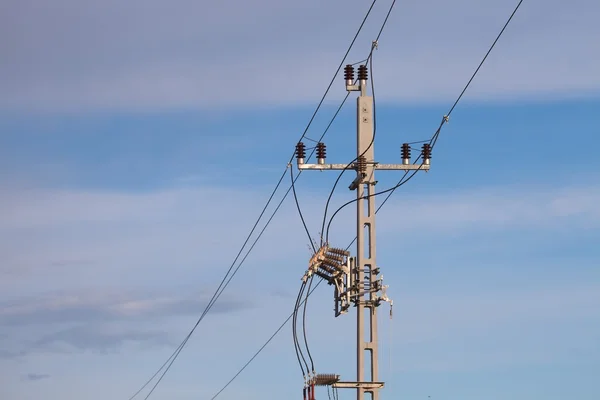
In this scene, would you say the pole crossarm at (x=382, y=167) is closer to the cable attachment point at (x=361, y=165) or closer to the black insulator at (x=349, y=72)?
the cable attachment point at (x=361, y=165)

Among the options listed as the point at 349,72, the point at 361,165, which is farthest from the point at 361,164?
the point at 349,72

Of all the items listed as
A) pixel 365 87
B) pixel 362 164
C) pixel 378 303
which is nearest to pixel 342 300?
pixel 378 303

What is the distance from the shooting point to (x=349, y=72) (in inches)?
1563

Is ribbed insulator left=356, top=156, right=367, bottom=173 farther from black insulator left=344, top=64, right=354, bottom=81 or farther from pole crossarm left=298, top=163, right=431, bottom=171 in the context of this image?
black insulator left=344, top=64, right=354, bottom=81

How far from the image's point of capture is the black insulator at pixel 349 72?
130 ft

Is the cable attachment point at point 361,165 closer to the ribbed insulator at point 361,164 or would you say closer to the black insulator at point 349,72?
the ribbed insulator at point 361,164

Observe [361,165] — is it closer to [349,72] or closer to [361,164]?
[361,164]

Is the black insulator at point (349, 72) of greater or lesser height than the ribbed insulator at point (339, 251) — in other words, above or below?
above

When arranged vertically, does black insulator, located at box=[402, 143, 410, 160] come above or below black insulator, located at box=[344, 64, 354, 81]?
below

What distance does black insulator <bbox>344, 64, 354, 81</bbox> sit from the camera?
39.6 meters

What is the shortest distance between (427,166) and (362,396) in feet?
24.1

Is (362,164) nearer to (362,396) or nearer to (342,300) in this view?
(342,300)

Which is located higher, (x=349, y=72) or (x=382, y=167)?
(x=349, y=72)

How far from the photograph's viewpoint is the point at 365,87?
130 ft
